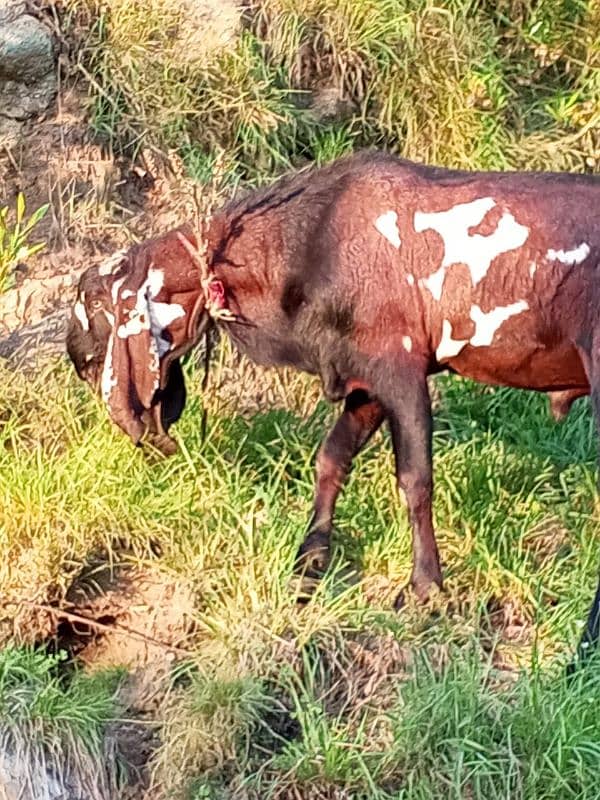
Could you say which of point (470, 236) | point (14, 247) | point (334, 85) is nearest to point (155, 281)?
point (470, 236)

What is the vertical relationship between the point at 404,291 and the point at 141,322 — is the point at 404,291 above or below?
above

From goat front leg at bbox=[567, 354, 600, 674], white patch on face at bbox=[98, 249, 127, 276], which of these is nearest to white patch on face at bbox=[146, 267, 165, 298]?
white patch on face at bbox=[98, 249, 127, 276]

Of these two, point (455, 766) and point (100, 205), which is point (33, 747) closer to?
point (455, 766)

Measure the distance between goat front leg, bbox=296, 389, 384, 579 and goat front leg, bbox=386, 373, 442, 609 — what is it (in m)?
0.36

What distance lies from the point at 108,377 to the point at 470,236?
1240 mm

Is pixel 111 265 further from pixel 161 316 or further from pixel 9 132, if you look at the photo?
pixel 9 132

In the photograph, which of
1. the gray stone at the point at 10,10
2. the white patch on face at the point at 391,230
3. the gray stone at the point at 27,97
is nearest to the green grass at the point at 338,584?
the white patch on face at the point at 391,230

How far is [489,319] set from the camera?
4734mm

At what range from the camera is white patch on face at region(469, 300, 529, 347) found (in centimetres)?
471

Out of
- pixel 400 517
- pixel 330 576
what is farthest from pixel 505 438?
pixel 330 576

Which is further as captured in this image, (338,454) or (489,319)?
(338,454)

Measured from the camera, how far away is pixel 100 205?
6.96 m

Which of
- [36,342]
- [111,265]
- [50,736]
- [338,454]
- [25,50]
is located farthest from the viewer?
[25,50]

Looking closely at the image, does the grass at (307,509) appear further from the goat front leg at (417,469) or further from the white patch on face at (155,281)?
the white patch on face at (155,281)
